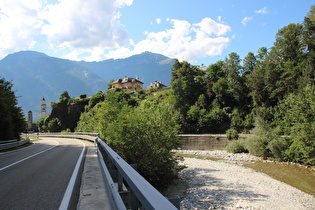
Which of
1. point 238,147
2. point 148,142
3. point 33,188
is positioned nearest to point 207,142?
point 238,147

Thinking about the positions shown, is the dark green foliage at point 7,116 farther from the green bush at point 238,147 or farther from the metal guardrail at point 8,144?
the green bush at point 238,147

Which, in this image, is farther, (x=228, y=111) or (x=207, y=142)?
(x=228, y=111)

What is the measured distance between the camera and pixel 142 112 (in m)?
17.5

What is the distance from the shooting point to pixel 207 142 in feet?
133

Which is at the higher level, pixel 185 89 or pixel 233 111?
pixel 185 89

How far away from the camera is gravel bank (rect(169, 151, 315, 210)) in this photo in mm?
12969

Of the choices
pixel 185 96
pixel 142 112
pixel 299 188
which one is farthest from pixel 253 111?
pixel 142 112

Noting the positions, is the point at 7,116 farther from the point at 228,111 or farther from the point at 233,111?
the point at 228,111

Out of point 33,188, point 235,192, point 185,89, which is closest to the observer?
point 33,188

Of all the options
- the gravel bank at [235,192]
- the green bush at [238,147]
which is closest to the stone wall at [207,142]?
the green bush at [238,147]

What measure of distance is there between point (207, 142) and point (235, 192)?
2576cm

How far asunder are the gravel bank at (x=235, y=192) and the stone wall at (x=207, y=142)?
1755cm

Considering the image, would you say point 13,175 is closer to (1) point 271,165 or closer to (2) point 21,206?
(2) point 21,206

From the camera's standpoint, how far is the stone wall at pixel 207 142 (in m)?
38.9
